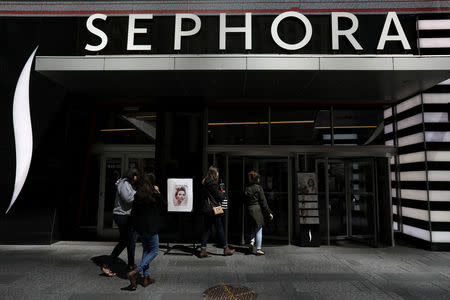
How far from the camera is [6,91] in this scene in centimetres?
698

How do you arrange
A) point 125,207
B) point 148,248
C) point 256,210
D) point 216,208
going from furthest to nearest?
1. point 256,210
2. point 216,208
3. point 125,207
4. point 148,248

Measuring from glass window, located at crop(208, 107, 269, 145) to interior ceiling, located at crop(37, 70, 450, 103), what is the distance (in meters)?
0.39

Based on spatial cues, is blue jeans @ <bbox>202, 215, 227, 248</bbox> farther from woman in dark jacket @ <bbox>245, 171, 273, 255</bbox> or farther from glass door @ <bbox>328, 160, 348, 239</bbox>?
glass door @ <bbox>328, 160, 348, 239</bbox>

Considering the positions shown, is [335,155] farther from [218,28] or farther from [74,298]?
[74,298]

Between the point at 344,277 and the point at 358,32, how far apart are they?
514 cm

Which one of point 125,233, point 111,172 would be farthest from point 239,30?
point 111,172

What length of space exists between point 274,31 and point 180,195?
4.21 meters

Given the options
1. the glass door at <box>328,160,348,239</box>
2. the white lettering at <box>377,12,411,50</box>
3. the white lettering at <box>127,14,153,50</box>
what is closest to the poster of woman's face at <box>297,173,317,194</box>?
the glass door at <box>328,160,348,239</box>

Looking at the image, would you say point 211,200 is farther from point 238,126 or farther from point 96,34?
point 96,34

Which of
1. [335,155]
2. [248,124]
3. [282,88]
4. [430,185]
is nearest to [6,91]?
[248,124]

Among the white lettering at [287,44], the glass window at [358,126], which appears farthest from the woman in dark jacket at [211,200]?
the glass window at [358,126]

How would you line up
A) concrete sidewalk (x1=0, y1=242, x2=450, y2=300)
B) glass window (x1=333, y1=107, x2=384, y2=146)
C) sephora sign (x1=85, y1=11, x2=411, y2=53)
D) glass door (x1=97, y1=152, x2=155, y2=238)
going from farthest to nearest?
glass door (x1=97, y1=152, x2=155, y2=238) < glass window (x1=333, y1=107, x2=384, y2=146) < sephora sign (x1=85, y1=11, x2=411, y2=53) < concrete sidewalk (x1=0, y1=242, x2=450, y2=300)

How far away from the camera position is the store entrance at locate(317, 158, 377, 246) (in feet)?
25.7

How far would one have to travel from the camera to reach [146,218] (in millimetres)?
4152
